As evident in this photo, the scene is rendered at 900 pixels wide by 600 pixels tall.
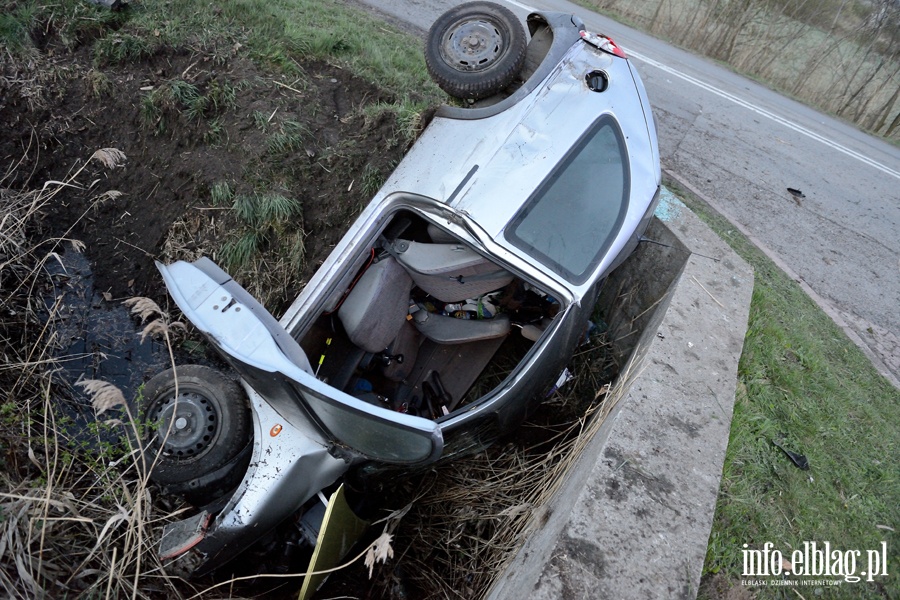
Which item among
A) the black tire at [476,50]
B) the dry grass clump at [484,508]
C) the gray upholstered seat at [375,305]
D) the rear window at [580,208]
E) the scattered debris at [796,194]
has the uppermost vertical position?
the black tire at [476,50]

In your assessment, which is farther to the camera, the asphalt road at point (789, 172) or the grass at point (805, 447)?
the asphalt road at point (789, 172)

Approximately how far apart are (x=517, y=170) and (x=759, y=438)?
2.02 meters

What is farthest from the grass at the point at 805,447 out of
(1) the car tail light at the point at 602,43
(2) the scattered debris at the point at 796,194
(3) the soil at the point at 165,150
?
(3) the soil at the point at 165,150

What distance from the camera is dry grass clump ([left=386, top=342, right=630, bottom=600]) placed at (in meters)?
2.85

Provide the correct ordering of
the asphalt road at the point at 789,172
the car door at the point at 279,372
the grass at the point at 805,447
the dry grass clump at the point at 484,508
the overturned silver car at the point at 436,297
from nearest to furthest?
the car door at the point at 279,372
the overturned silver car at the point at 436,297
the grass at the point at 805,447
the dry grass clump at the point at 484,508
the asphalt road at the point at 789,172

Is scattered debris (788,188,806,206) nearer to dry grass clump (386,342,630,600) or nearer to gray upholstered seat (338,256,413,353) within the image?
dry grass clump (386,342,630,600)

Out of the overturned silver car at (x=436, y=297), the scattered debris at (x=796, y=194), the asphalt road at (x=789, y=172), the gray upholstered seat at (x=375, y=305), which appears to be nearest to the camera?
the overturned silver car at (x=436, y=297)

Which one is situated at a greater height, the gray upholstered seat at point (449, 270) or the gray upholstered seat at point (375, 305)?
the gray upholstered seat at point (449, 270)

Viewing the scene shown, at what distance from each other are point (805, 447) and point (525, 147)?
2398mm

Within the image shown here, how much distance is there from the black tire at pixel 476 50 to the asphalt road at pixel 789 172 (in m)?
2.95

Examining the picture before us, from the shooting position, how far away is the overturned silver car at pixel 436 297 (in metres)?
2.43

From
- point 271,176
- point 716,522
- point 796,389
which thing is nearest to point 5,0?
point 271,176

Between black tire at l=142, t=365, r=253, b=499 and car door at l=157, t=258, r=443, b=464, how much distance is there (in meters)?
0.55

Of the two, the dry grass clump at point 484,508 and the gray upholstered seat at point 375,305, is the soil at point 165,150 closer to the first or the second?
the gray upholstered seat at point 375,305
